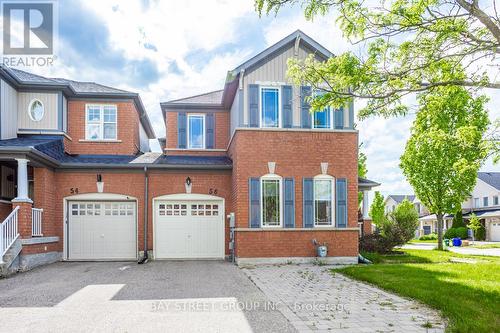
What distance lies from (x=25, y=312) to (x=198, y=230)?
7915mm

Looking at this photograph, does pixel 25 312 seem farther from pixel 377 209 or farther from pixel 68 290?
pixel 377 209

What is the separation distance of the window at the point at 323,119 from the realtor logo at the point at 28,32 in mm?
9511

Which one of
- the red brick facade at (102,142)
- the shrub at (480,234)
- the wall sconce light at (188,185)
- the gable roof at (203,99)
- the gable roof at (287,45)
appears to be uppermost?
the gable roof at (287,45)

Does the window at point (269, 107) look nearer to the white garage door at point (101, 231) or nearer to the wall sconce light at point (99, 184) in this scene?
the white garage door at point (101, 231)

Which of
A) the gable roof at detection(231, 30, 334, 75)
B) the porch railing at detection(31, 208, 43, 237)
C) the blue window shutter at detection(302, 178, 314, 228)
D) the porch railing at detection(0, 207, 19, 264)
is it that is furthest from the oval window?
the blue window shutter at detection(302, 178, 314, 228)

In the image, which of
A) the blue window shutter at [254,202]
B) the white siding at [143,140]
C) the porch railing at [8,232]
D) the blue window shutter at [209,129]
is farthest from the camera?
the white siding at [143,140]

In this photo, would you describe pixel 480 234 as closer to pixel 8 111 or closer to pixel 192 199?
pixel 192 199

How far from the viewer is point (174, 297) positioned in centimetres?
747

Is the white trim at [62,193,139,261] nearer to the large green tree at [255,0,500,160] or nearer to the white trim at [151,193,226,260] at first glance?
the white trim at [151,193,226,260]

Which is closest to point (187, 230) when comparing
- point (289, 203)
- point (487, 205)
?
point (289, 203)

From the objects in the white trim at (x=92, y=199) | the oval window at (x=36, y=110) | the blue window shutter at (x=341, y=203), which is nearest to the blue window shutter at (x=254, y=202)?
the blue window shutter at (x=341, y=203)

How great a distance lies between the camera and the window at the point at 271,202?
41.1 feet

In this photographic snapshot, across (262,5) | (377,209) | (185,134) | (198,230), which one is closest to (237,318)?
(262,5)

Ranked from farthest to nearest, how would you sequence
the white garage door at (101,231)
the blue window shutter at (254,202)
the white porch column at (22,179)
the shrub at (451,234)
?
the shrub at (451,234), the white garage door at (101,231), the blue window shutter at (254,202), the white porch column at (22,179)
